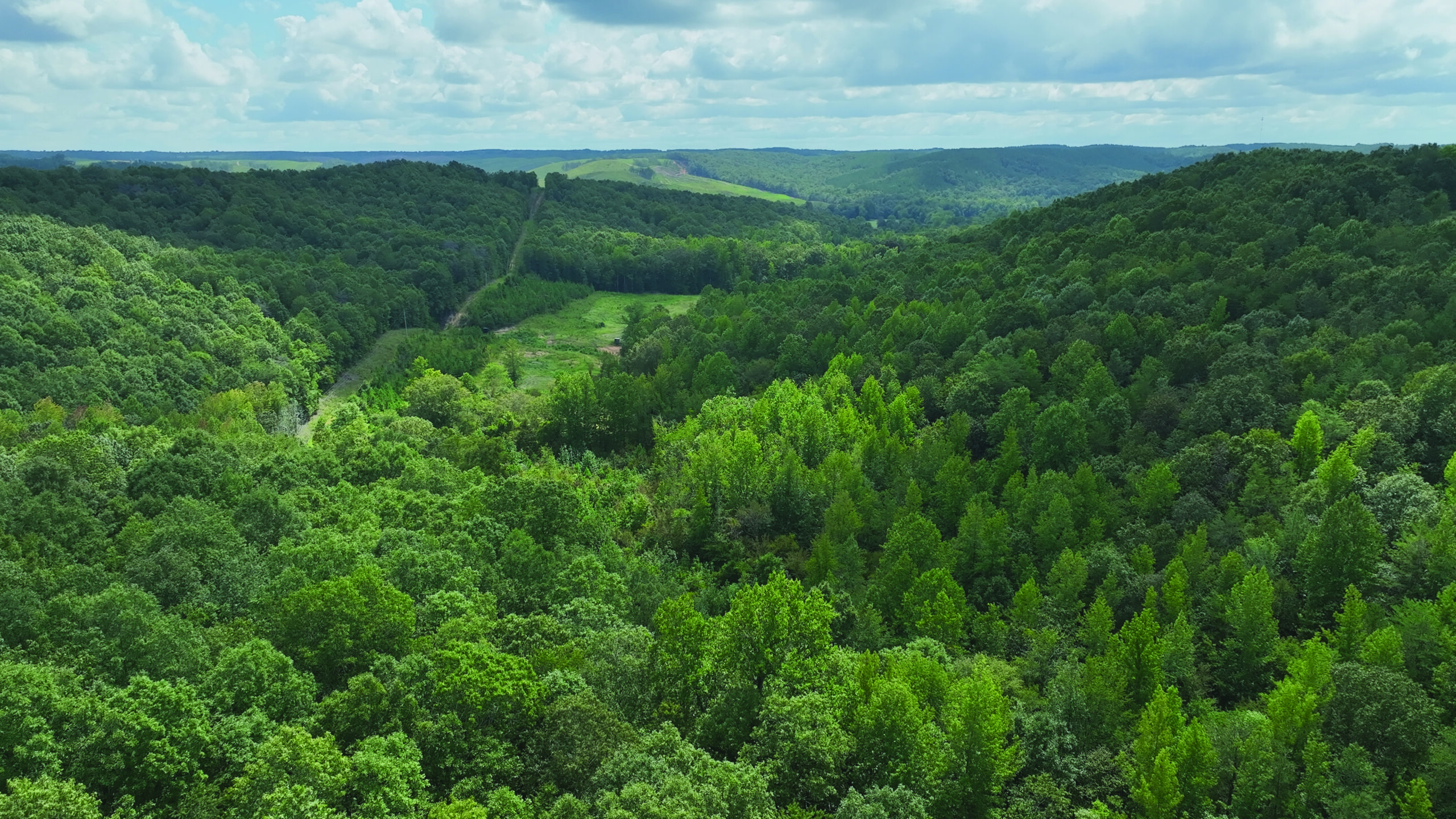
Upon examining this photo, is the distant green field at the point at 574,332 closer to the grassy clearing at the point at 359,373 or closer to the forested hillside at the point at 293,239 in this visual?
the grassy clearing at the point at 359,373

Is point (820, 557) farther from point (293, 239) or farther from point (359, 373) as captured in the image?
point (293, 239)

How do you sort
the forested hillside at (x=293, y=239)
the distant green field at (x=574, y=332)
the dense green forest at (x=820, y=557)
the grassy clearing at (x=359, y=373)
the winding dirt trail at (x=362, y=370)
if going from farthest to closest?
1. the forested hillside at (x=293, y=239)
2. the distant green field at (x=574, y=332)
3. the grassy clearing at (x=359, y=373)
4. the winding dirt trail at (x=362, y=370)
5. the dense green forest at (x=820, y=557)

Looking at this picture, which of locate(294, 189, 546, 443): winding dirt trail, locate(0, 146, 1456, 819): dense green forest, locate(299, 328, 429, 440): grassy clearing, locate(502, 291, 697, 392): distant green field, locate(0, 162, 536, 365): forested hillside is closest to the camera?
locate(0, 146, 1456, 819): dense green forest

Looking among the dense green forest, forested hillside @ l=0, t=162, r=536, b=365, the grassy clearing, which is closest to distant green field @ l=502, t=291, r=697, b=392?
the grassy clearing

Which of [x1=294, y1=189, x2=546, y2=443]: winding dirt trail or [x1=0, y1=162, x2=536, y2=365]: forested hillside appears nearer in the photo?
[x1=294, y1=189, x2=546, y2=443]: winding dirt trail

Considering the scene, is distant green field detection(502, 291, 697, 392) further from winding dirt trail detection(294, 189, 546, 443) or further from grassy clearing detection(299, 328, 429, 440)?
grassy clearing detection(299, 328, 429, 440)

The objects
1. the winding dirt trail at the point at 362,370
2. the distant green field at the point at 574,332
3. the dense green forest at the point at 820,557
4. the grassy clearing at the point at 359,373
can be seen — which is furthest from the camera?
the distant green field at the point at 574,332

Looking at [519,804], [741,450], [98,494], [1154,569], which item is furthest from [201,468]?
[1154,569]

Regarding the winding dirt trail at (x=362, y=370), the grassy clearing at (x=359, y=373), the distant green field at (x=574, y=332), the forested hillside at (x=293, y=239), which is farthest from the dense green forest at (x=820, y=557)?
the forested hillside at (x=293, y=239)
